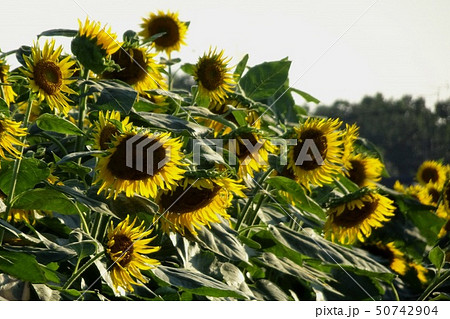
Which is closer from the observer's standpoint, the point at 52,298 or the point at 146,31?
the point at 52,298

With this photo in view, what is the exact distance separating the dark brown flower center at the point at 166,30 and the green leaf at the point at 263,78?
1.72 ft

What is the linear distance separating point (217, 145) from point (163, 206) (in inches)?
9.1

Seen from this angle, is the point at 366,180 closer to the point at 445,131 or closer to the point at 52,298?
the point at 52,298

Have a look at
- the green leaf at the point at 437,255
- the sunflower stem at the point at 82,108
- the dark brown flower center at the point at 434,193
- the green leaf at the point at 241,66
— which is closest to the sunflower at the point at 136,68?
the sunflower stem at the point at 82,108

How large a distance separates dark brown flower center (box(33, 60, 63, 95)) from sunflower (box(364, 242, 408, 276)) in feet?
5.83

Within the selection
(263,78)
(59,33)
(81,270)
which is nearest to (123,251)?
(81,270)

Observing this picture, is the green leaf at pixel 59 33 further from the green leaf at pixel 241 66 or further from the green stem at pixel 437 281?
the green stem at pixel 437 281

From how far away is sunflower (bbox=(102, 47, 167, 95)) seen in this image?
91.8 inches

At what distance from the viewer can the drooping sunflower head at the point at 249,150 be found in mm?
2270

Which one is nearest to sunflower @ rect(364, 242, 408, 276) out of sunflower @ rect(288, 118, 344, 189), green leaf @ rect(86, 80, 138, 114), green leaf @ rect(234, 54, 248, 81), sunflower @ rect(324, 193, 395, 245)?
sunflower @ rect(324, 193, 395, 245)

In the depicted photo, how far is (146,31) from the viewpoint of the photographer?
3365 mm

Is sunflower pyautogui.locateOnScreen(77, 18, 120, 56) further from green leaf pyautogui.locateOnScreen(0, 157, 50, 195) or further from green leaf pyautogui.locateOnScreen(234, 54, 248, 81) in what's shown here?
green leaf pyautogui.locateOnScreen(234, 54, 248, 81)

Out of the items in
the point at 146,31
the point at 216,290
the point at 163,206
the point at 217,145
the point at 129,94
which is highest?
the point at 146,31
